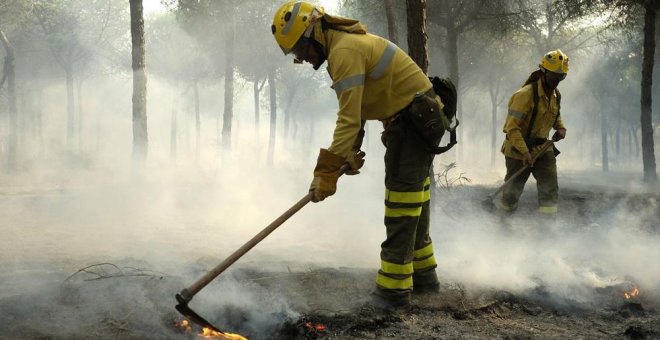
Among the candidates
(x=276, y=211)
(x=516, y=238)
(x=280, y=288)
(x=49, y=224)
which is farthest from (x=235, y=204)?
(x=280, y=288)

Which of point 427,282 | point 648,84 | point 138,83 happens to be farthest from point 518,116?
point 648,84

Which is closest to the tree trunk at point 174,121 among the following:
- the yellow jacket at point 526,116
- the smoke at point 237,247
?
the smoke at point 237,247

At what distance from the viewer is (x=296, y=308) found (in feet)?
10.8

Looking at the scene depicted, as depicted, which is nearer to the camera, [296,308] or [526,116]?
[296,308]

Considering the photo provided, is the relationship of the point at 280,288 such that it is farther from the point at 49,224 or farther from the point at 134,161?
the point at 134,161

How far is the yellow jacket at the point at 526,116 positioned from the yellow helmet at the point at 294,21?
3.08m

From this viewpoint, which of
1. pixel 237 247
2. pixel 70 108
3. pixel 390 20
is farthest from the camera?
pixel 70 108

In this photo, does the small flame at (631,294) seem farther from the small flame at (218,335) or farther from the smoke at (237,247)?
the small flame at (218,335)

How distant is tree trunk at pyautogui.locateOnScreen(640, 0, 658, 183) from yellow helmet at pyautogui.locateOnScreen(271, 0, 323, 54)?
12.1 metres

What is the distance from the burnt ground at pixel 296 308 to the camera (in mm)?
2924

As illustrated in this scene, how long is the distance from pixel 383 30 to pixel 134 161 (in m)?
11.6

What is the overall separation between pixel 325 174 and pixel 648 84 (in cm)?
1249

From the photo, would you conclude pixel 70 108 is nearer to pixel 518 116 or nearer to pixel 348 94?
pixel 518 116

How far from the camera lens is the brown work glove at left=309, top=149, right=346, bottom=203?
3.22m
